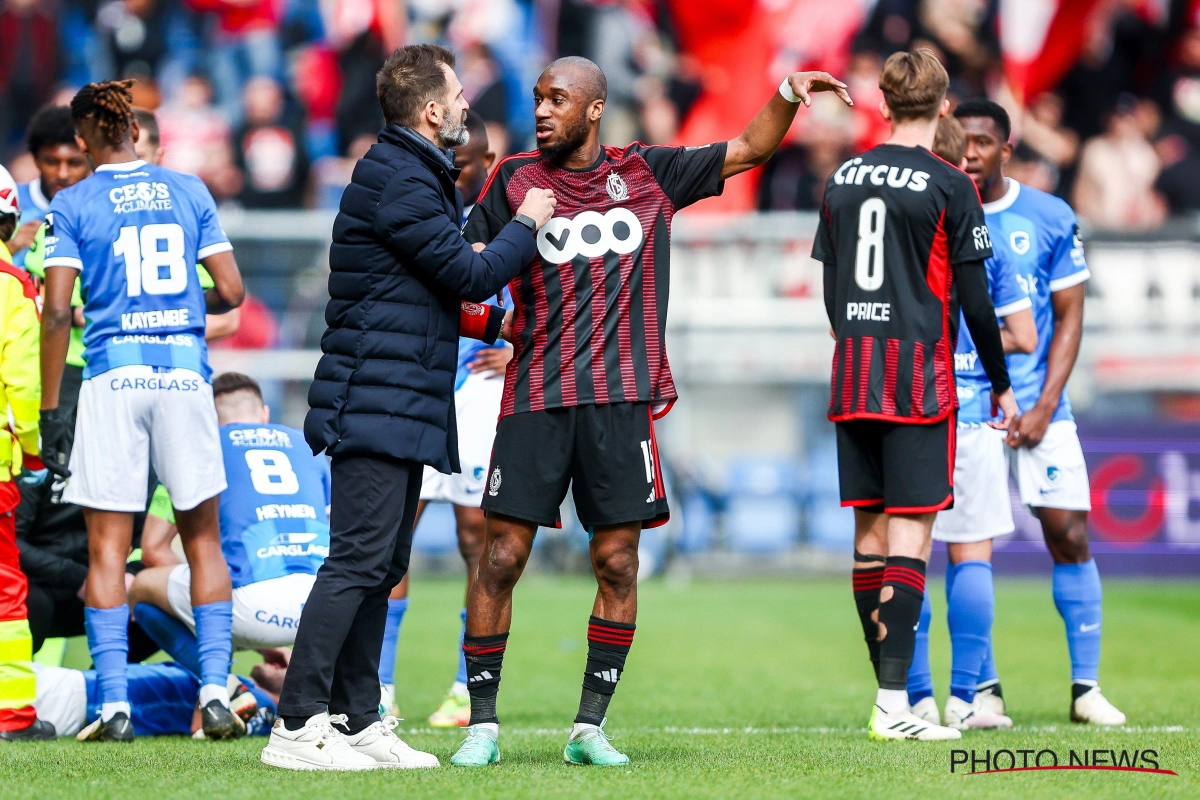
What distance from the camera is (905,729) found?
5.42 metres

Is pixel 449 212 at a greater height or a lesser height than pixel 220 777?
greater

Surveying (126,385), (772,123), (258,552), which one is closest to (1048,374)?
(772,123)

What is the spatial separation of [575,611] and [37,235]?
533 cm

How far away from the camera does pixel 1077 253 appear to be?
22.2ft

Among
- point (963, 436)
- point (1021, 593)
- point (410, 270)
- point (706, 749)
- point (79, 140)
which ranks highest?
point (79, 140)

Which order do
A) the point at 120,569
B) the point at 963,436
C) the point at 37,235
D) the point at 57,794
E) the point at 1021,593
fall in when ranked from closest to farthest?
the point at 57,794, the point at 120,569, the point at 963,436, the point at 37,235, the point at 1021,593

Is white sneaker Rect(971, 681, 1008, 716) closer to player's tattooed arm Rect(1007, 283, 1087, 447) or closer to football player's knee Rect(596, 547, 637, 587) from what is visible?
player's tattooed arm Rect(1007, 283, 1087, 447)

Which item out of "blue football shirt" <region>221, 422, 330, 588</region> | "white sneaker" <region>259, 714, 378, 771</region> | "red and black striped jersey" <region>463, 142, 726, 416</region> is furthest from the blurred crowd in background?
"white sneaker" <region>259, 714, 378, 771</region>

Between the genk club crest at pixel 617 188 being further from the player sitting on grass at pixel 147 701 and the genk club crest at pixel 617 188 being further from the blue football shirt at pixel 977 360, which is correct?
the player sitting on grass at pixel 147 701

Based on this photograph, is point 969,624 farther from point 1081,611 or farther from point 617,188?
point 617,188

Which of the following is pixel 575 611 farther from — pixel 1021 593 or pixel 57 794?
pixel 57 794

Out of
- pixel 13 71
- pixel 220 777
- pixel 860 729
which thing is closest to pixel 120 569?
pixel 220 777

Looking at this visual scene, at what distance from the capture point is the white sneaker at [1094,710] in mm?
6176

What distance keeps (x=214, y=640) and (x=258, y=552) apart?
0.56 m
